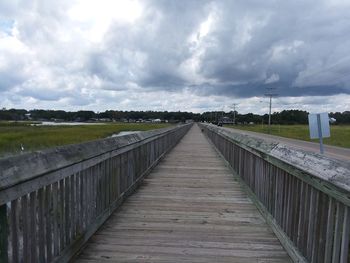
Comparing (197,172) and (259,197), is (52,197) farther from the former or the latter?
(197,172)

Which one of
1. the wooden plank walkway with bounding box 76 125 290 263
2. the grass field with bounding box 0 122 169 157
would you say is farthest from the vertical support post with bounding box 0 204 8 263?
the grass field with bounding box 0 122 169 157

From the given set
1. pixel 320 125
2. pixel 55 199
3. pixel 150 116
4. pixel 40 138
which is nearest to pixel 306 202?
pixel 55 199

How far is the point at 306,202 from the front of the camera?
3.23m

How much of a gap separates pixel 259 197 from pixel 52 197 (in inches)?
134

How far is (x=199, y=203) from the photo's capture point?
6.02 m

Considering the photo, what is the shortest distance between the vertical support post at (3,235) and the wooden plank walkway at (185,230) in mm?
1366

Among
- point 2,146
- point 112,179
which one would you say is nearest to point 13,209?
point 112,179

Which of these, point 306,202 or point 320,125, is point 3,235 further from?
point 320,125

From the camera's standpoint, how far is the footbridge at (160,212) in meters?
2.52

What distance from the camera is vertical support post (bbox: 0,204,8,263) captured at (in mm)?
2248

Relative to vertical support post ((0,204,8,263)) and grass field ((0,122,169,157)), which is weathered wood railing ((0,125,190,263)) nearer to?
vertical support post ((0,204,8,263))

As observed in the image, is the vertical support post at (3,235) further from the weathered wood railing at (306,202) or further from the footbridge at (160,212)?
the weathered wood railing at (306,202)

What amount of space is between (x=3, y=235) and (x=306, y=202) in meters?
2.49

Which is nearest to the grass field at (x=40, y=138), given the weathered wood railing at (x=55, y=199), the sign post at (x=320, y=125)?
the weathered wood railing at (x=55, y=199)
